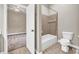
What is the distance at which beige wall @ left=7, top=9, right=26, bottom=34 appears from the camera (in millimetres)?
1543

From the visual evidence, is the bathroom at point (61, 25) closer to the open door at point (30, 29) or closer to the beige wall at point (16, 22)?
the open door at point (30, 29)

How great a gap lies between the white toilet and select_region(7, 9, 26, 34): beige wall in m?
0.61

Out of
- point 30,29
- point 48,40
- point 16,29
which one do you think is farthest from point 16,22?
point 48,40

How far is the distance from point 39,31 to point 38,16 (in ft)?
0.79

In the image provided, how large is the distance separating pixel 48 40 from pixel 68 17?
471mm

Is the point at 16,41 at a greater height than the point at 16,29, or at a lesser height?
lesser

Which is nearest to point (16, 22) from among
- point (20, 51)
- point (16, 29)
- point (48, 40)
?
point (16, 29)

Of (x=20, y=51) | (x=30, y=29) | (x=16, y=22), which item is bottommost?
(x=20, y=51)

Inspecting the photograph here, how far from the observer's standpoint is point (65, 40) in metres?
1.53

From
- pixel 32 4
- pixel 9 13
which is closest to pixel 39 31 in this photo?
pixel 32 4

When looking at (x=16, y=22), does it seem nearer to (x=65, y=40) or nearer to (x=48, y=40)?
(x=48, y=40)

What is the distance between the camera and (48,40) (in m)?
1.58

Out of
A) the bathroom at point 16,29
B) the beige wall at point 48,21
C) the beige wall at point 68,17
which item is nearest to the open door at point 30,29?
the bathroom at point 16,29
